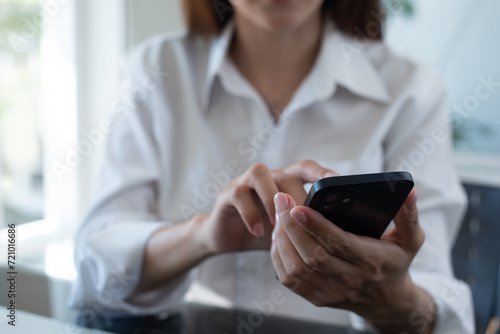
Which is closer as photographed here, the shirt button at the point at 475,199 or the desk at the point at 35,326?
the desk at the point at 35,326

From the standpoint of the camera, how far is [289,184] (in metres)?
0.22

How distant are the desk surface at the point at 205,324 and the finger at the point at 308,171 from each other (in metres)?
0.11

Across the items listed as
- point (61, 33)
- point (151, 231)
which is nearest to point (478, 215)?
point (151, 231)

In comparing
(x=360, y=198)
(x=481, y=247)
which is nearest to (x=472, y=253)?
(x=481, y=247)

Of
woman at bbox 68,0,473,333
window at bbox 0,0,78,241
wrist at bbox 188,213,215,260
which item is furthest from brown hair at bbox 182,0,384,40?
wrist at bbox 188,213,215,260

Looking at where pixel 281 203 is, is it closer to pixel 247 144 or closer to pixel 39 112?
pixel 247 144

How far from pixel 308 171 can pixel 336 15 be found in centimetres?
28

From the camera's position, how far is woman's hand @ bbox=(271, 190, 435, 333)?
184 mm

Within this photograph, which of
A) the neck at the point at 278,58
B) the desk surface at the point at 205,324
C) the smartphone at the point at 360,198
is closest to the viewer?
the smartphone at the point at 360,198

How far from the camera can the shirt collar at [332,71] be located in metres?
0.37

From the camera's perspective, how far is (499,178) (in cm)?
59

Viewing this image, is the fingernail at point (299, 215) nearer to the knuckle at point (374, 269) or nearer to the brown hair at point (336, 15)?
the knuckle at point (374, 269)

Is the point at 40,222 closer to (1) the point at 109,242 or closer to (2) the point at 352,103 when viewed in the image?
(1) the point at 109,242

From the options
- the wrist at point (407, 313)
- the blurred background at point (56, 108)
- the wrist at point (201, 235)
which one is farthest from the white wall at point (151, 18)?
the wrist at point (407, 313)
